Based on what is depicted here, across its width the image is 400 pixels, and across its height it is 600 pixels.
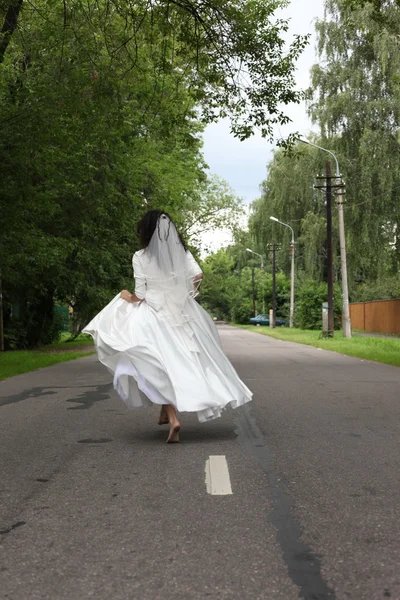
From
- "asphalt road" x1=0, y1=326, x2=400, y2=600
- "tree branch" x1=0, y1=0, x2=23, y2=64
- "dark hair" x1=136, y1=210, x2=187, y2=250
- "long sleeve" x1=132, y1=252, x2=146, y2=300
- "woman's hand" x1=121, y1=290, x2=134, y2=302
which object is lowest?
"asphalt road" x1=0, y1=326, x2=400, y2=600

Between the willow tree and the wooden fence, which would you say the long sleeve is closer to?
the willow tree

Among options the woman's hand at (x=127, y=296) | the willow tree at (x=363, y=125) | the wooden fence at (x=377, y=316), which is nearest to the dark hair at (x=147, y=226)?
the woman's hand at (x=127, y=296)

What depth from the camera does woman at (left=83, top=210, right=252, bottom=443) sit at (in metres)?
6.98

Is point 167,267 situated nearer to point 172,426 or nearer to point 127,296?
point 127,296

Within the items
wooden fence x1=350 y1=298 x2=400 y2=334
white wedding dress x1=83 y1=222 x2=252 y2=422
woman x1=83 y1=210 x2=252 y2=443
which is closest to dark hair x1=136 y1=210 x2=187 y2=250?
woman x1=83 y1=210 x2=252 y2=443

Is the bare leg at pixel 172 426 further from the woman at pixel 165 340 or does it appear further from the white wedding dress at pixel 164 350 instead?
the white wedding dress at pixel 164 350

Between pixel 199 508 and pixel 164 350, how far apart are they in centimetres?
258

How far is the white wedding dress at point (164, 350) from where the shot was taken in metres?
6.96

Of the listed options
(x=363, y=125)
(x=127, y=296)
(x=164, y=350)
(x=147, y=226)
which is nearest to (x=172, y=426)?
(x=164, y=350)

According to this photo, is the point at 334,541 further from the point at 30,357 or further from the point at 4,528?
the point at 30,357

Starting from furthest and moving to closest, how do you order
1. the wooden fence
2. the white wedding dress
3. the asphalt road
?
the wooden fence < the white wedding dress < the asphalt road

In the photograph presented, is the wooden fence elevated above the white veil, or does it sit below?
below

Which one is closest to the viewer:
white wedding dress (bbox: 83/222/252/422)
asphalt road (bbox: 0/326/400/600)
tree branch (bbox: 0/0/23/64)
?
asphalt road (bbox: 0/326/400/600)

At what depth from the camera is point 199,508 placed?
470 cm
